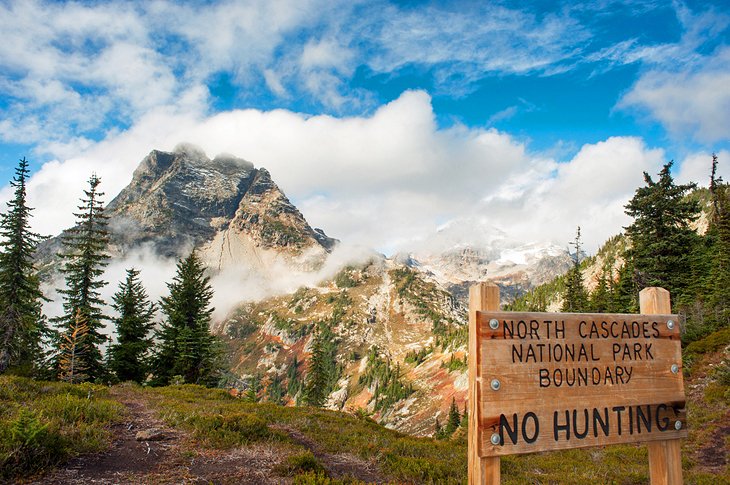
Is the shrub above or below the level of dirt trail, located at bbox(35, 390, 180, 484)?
below

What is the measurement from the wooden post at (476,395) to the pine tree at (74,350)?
3109 centimetres

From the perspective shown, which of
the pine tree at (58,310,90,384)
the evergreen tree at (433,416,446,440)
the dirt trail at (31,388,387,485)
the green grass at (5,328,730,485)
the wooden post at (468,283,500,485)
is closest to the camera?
the wooden post at (468,283,500,485)

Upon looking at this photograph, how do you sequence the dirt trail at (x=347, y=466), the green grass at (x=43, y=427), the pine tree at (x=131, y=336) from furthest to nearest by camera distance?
1. the pine tree at (x=131, y=336)
2. the dirt trail at (x=347, y=466)
3. the green grass at (x=43, y=427)

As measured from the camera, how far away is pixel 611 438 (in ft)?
14.8

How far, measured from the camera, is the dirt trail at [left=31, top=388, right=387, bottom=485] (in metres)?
7.49

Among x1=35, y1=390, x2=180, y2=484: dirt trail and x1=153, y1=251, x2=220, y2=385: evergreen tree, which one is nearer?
x1=35, y1=390, x2=180, y2=484: dirt trail

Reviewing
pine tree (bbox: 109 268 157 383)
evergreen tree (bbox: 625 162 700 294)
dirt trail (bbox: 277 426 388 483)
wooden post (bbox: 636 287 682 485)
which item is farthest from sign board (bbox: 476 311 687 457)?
evergreen tree (bbox: 625 162 700 294)

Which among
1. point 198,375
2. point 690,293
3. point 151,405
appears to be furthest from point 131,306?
point 690,293

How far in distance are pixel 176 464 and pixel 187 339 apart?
28.0 meters

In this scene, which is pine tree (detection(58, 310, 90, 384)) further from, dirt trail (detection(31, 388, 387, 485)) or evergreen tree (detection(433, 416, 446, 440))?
evergreen tree (detection(433, 416, 446, 440))

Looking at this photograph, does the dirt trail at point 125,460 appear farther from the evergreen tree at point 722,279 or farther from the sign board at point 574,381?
the evergreen tree at point 722,279

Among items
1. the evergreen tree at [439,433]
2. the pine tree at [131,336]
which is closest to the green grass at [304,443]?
the pine tree at [131,336]

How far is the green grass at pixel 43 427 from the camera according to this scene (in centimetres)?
709

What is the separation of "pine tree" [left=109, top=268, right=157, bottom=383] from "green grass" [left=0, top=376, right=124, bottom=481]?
→ 19761 millimetres
